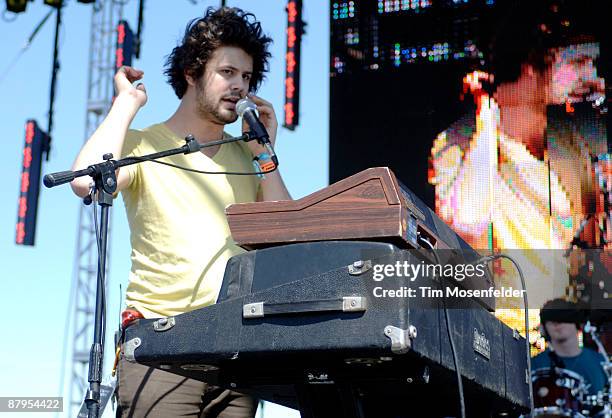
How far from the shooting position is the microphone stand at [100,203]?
1958 millimetres

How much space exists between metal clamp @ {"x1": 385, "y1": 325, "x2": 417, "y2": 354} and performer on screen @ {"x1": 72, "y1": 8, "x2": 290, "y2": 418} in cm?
68

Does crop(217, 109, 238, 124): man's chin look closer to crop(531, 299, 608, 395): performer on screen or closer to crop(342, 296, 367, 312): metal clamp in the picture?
crop(342, 296, 367, 312): metal clamp

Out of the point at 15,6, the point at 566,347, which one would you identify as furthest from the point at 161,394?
the point at 15,6

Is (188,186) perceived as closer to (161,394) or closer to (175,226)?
(175,226)

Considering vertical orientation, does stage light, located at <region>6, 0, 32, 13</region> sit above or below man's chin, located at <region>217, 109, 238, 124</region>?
above

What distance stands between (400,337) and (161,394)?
2.44 ft

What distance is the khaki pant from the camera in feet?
7.25

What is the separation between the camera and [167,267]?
7.47 feet

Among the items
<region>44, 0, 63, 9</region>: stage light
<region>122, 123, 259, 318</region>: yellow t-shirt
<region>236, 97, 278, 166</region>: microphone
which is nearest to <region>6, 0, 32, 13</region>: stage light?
<region>44, 0, 63, 9</region>: stage light

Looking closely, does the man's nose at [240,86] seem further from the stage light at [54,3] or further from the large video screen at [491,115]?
the stage light at [54,3]

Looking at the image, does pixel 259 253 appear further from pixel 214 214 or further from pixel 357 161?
pixel 357 161

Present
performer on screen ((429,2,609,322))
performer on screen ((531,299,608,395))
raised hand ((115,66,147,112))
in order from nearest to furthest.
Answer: raised hand ((115,66,147,112)), performer on screen ((531,299,608,395)), performer on screen ((429,2,609,322))

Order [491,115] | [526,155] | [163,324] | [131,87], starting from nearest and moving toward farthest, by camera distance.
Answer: [163,324] → [131,87] → [526,155] → [491,115]

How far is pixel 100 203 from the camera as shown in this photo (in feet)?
6.97
